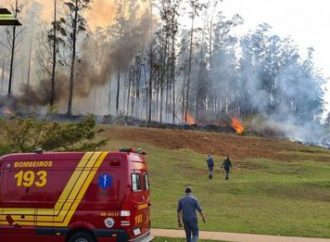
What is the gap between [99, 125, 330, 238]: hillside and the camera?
19.0 m

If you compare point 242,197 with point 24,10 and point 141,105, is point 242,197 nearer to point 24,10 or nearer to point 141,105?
point 24,10

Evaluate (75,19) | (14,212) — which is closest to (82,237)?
(14,212)

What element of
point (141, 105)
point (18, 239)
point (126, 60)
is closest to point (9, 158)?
point (18, 239)

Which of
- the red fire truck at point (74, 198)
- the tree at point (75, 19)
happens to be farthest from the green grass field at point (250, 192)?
the tree at point (75, 19)

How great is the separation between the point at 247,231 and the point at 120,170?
256 inches

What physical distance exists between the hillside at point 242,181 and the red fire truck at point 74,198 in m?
5.97

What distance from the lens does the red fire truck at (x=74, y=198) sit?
451 inches

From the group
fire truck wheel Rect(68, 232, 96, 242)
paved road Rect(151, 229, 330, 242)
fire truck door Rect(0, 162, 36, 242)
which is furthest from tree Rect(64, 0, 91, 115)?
fire truck wheel Rect(68, 232, 96, 242)

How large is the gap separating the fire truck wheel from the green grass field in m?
A: 5.97

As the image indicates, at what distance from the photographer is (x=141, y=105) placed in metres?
83.2

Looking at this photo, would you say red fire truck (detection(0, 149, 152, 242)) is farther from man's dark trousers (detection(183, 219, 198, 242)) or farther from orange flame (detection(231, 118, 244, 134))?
orange flame (detection(231, 118, 244, 134))

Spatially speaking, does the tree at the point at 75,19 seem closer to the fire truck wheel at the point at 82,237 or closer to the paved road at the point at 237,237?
the paved road at the point at 237,237

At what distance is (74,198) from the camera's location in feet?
38.6

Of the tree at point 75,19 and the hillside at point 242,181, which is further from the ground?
the tree at point 75,19
